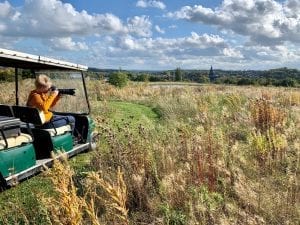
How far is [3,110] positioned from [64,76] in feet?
7.60

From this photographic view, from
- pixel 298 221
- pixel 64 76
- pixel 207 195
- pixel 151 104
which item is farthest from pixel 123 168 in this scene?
pixel 151 104

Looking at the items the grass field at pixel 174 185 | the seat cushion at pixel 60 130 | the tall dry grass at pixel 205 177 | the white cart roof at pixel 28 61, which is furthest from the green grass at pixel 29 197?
the white cart roof at pixel 28 61

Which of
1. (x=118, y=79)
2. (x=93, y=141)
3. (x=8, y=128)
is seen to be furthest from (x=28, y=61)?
(x=118, y=79)

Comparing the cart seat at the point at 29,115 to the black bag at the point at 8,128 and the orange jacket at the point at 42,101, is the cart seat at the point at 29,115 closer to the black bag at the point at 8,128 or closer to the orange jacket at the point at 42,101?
the orange jacket at the point at 42,101

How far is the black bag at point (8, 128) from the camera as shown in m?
5.95

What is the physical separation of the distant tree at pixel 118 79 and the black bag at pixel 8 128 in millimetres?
24981

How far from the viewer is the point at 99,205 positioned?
562cm

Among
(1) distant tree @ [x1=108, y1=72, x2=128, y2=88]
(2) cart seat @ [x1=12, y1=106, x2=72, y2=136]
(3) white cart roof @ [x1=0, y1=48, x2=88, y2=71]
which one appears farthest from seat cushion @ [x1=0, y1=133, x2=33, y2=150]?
(1) distant tree @ [x1=108, y1=72, x2=128, y2=88]

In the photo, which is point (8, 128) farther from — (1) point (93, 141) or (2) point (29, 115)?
(1) point (93, 141)

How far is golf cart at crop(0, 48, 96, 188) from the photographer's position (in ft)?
19.8

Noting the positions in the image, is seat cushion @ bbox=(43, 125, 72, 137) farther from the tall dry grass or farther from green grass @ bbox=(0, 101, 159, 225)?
the tall dry grass

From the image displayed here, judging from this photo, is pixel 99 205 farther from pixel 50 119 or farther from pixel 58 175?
pixel 50 119

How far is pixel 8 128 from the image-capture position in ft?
20.1

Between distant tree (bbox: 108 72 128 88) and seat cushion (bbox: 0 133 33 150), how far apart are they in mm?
24629
